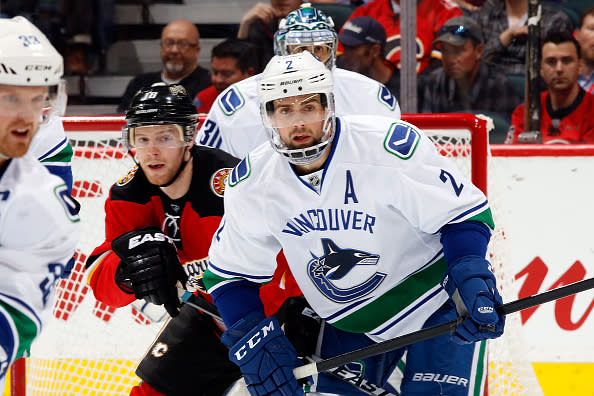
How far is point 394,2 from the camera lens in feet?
12.6

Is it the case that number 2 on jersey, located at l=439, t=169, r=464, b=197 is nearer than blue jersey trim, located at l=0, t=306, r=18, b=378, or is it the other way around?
blue jersey trim, located at l=0, t=306, r=18, b=378

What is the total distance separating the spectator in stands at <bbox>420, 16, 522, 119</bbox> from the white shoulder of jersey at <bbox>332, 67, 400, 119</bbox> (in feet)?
2.29

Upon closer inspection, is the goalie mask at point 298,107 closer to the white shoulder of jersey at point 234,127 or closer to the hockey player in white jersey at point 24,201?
the hockey player in white jersey at point 24,201

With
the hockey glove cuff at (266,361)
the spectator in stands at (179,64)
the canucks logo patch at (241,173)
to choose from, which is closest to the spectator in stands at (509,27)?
the spectator in stands at (179,64)

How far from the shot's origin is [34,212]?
1.52 metres

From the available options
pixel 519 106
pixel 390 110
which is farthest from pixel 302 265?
pixel 519 106

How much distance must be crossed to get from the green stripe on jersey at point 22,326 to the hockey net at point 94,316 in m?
1.45

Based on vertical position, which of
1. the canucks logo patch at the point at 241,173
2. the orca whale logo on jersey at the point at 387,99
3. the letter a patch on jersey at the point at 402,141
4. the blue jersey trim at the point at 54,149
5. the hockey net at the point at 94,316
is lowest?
the hockey net at the point at 94,316

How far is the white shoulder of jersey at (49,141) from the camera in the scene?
2.68 meters

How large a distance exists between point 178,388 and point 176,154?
0.63 m

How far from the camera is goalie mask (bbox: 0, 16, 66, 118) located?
1.49 m

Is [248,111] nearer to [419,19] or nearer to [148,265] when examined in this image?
[148,265]

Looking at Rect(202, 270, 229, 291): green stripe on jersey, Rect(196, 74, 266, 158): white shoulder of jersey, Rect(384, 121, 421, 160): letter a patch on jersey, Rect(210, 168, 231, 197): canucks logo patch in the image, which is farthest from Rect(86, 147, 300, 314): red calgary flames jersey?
Rect(384, 121, 421, 160): letter a patch on jersey

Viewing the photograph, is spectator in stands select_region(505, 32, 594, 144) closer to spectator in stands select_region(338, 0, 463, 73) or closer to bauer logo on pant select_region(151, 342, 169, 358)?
spectator in stands select_region(338, 0, 463, 73)
